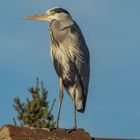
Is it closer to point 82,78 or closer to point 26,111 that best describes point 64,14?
point 82,78

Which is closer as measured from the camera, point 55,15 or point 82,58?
point 82,58

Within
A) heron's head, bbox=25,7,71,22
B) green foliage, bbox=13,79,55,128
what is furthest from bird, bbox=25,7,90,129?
green foliage, bbox=13,79,55,128

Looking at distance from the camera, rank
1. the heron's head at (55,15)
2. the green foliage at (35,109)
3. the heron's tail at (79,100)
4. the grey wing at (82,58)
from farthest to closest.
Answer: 1. the green foliage at (35,109)
2. the heron's head at (55,15)
3. the grey wing at (82,58)
4. the heron's tail at (79,100)

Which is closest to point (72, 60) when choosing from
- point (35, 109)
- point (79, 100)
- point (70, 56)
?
point (70, 56)

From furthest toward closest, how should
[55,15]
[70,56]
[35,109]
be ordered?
[35,109] < [55,15] < [70,56]

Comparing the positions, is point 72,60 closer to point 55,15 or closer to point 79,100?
point 79,100

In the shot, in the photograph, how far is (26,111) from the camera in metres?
15.7

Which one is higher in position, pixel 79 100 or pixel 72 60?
pixel 72 60

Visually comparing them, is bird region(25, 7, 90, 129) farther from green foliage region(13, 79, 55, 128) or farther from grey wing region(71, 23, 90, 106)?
green foliage region(13, 79, 55, 128)

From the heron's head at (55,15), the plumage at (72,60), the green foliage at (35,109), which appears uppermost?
the heron's head at (55,15)

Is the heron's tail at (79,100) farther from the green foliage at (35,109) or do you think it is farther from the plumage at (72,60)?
the green foliage at (35,109)

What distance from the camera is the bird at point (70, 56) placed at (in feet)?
34.0

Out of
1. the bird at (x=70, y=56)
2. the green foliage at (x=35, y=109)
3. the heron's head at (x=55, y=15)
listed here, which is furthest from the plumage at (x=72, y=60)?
the green foliage at (x=35, y=109)

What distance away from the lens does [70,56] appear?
1037 cm
